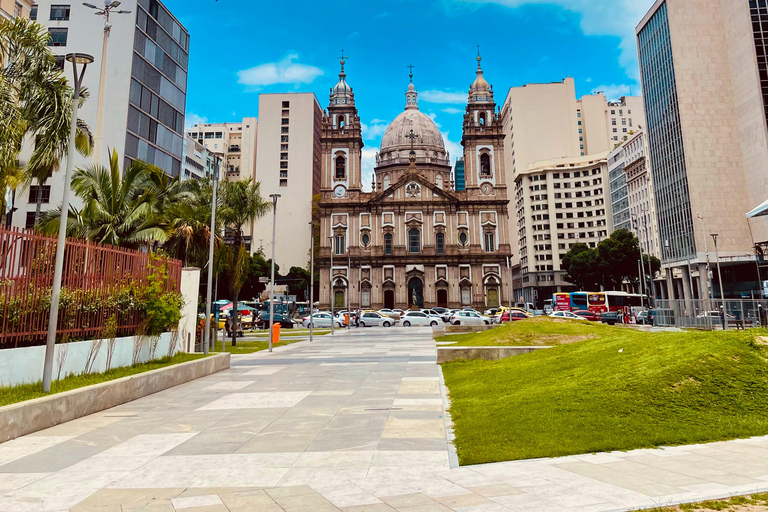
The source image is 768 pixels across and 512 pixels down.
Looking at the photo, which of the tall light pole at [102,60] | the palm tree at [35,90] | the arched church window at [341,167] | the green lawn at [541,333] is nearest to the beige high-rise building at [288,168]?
the arched church window at [341,167]

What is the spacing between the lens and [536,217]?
328 ft

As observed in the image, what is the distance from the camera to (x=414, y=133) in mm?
83938

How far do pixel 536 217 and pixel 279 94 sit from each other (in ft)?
188

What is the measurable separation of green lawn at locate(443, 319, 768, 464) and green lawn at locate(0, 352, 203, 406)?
23.7ft

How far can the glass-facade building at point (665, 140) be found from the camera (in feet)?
179

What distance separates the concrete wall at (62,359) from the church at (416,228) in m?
54.1

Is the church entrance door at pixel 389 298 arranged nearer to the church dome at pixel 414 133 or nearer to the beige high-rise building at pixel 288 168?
the church dome at pixel 414 133

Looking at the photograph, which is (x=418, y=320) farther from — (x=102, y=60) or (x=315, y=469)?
(x=315, y=469)

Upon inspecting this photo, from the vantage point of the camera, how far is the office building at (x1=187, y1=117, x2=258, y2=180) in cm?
11911

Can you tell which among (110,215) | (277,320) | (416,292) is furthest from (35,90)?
(416,292)

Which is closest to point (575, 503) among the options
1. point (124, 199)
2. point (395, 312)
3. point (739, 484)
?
point (739, 484)

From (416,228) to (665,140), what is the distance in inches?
1251

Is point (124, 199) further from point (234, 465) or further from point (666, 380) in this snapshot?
point (666, 380)

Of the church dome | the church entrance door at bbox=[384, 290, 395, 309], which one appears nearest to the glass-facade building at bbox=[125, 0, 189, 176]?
the church entrance door at bbox=[384, 290, 395, 309]
